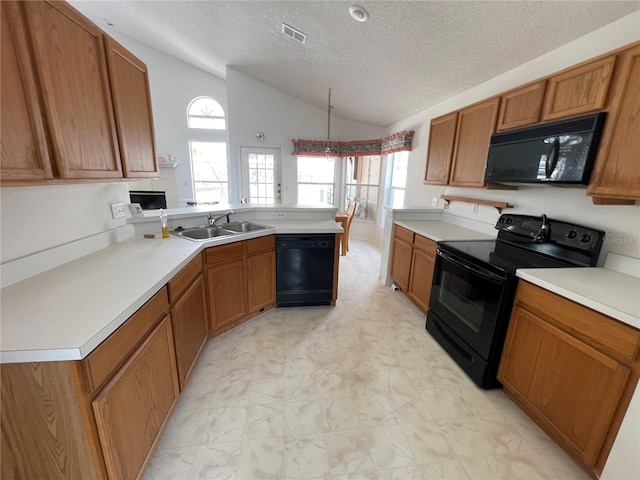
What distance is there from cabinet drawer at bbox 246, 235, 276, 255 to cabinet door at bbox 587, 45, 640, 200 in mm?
2307

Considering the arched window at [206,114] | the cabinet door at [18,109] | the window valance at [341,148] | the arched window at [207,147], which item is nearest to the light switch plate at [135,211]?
the cabinet door at [18,109]

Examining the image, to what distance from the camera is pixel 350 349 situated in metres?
2.21

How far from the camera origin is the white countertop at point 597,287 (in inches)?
44.8

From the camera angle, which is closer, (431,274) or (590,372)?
(590,372)

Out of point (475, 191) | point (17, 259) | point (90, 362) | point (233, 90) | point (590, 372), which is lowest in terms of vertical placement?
point (590, 372)

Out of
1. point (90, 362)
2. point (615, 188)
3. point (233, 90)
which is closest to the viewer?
point (90, 362)

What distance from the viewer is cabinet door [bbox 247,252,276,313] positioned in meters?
2.46

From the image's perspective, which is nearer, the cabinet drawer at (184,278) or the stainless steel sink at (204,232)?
the cabinet drawer at (184,278)

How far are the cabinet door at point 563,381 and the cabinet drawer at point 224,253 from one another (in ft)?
6.72

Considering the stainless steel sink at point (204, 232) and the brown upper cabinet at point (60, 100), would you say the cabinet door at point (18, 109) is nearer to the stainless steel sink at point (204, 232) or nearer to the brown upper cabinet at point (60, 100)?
the brown upper cabinet at point (60, 100)

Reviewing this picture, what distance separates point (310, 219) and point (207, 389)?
1.95 metres

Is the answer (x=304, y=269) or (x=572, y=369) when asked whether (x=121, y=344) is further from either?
(x=572, y=369)

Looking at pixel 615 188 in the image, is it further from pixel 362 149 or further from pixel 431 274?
pixel 362 149

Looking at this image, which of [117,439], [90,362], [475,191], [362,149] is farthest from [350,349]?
[362,149]
